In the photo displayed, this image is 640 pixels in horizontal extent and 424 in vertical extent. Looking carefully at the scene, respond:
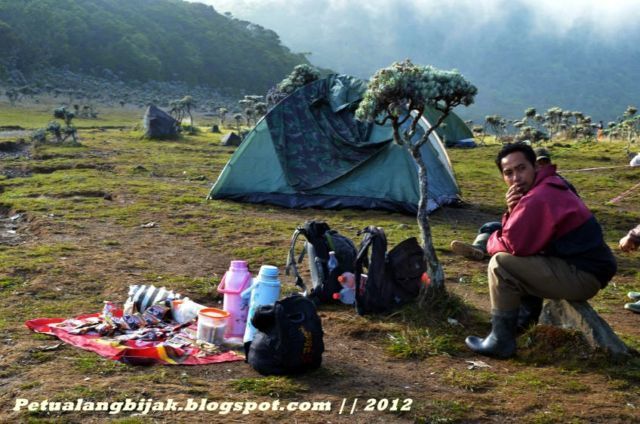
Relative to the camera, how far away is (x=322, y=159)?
14242 mm

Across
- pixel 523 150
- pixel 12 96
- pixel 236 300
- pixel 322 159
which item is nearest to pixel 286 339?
pixel 236 300

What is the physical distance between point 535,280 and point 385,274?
187 centimetres

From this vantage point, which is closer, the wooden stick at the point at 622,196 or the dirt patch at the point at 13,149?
the wooden stick at the point at 622,196

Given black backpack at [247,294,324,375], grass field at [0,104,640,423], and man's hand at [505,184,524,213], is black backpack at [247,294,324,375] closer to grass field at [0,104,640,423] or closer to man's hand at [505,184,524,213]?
grass field at [0,104,640,423]

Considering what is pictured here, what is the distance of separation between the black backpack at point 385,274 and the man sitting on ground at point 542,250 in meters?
1.50

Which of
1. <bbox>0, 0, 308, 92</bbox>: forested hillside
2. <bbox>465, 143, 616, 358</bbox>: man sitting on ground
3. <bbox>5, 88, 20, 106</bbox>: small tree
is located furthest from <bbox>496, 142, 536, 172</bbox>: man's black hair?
<bbox>0, 0, 308, 92</bbox>: forested hillside

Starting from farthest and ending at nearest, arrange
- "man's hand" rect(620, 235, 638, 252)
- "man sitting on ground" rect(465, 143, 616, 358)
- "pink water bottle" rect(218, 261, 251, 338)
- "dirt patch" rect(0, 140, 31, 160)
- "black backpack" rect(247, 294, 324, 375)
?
"dirt patch" rect(0, 140, 31, 160) → "pink water bottle" rect(218, 261, 251, 338) → "man's hand" rect(620, 235, 638, 252) → "man sitting on ground" rect(465, 143, 616, 358) → "black backpack" rect(247, 294, 324, 375)

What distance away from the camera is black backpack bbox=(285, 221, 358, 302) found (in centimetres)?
711

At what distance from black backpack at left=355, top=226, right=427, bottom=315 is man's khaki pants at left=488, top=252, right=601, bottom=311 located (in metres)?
1.50

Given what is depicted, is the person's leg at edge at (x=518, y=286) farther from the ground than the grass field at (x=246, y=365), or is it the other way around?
the person's leg at edge at (x=518, y=286)

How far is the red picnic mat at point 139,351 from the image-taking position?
5203 millimetres

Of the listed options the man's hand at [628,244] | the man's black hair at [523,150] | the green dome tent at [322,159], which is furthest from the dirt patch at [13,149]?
the man's hand at [628,244]

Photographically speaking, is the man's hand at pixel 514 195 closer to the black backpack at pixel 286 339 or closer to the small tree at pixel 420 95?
Result: the small tree at pixel 420 95

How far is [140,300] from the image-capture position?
639 centimetres
